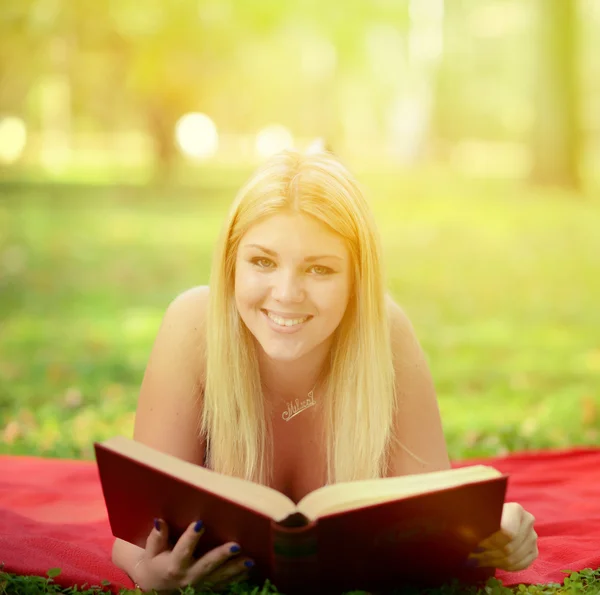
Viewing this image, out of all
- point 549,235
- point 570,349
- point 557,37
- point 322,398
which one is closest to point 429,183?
point 557,37

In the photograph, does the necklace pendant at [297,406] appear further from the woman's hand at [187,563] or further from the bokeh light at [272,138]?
the bokeh light at [272,138]

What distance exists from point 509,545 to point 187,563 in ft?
2.49

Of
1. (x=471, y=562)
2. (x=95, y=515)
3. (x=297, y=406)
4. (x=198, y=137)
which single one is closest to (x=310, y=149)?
(x=297, y=406)

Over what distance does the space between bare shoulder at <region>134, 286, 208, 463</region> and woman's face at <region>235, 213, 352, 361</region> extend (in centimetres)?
28

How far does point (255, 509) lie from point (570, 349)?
5.11 m

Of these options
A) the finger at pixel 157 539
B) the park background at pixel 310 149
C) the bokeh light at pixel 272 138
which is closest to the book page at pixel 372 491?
the finger at pixel 157 539

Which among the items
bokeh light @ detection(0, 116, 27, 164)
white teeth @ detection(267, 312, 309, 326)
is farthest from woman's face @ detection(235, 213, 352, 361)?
bokeh light @ detection(0, 116, 27, 164)

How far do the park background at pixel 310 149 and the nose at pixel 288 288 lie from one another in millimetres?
643

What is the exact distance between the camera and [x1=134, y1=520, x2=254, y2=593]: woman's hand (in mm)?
2145

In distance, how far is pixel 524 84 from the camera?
71.1 feet

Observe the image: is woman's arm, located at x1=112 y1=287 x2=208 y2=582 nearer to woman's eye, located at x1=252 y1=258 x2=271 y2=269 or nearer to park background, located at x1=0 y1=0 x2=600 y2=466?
woman's eye, located at x1=252 y1=258 x2=271 y2=269

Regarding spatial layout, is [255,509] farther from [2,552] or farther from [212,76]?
[212,76]

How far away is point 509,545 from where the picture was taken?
88.0 inches

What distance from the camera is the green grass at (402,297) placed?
500cm
